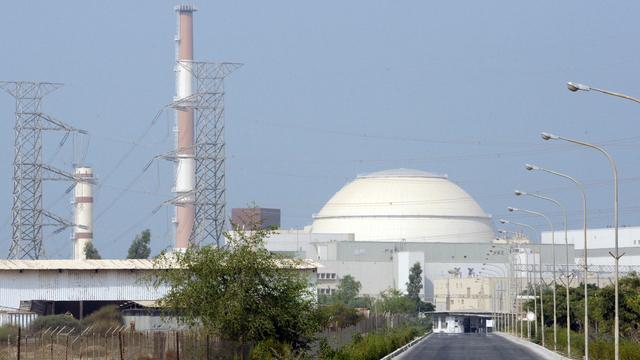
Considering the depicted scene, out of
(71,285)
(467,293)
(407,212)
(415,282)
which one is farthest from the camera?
(407,212)

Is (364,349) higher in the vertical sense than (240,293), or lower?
lower

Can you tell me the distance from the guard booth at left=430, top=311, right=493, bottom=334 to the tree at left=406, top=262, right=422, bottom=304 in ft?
17.1

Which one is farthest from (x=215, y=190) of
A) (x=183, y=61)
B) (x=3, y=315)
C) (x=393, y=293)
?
(x=3, y=315)

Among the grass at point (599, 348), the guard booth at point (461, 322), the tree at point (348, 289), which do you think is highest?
the tree at point (348, 289)

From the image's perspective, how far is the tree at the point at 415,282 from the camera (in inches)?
5863

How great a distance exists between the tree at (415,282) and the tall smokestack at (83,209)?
37.2 metres

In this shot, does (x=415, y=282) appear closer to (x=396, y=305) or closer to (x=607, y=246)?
(x=396, y=305)

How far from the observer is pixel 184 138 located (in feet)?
427

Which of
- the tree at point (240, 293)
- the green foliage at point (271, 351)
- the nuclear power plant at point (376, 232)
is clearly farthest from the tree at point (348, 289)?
the green foliage at point (271, 351)

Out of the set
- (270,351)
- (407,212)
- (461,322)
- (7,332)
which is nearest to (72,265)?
(7,332)

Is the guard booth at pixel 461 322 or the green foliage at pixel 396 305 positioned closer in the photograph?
the green foliage at pixel 396 305

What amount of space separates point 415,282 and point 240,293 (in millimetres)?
117707

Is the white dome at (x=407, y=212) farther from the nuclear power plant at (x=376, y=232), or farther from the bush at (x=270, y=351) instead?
the bush at (x=270, y=351)

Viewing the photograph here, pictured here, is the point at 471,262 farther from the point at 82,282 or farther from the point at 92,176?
the point at 82,282
